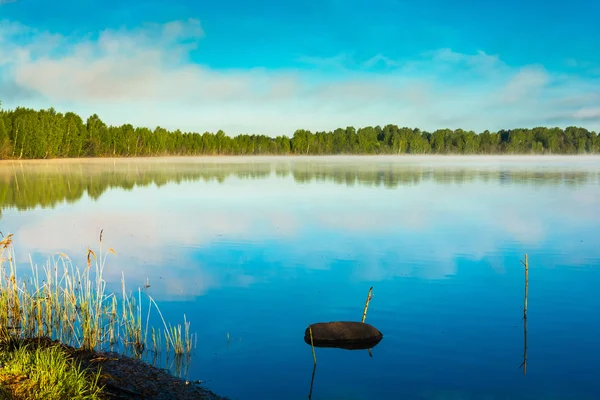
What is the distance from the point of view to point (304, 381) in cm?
771

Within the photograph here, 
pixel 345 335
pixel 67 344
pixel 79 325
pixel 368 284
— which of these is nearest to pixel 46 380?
pixel 67 344

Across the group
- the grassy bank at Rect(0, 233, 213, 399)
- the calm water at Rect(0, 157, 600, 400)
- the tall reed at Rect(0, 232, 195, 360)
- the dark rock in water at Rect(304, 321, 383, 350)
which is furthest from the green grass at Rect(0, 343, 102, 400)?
the dark rock in water at Rect(304, 321, 383, 350)

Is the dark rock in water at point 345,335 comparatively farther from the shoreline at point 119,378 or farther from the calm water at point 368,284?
the shoreline at point 119,378

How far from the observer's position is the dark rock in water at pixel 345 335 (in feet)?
29.2

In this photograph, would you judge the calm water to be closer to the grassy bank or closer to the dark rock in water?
the dark rock in water

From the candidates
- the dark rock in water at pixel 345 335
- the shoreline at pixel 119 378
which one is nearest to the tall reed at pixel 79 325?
the shoreline at pixel 119 378

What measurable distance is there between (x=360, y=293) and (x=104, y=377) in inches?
262

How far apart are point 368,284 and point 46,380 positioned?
817 centimetres

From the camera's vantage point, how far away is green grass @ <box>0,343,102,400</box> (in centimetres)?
563

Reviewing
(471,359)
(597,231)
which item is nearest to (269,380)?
(471,359)

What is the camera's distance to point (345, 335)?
29.5ft

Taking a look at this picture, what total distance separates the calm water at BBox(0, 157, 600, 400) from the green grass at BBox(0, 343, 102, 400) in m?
1.93

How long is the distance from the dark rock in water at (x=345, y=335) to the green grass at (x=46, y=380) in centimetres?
383

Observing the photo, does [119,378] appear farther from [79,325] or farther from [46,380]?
[79,325]
